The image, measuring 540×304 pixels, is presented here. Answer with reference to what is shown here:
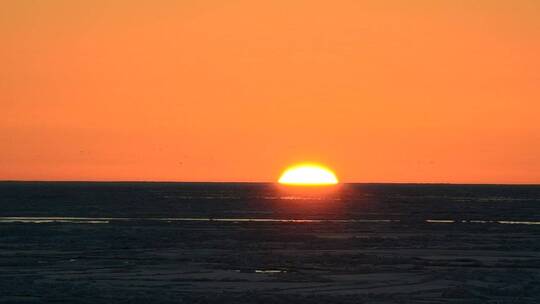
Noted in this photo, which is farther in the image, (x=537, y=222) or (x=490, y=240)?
(x=537, y=222)

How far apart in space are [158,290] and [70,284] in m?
4.25

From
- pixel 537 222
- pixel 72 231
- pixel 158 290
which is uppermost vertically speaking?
pixel 537 222

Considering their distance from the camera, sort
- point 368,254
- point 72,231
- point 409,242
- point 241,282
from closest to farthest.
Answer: point 241,282
point 368,254
point 409,242
point 72,231

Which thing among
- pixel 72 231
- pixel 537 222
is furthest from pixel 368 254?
pixel 537 222

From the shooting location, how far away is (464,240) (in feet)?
217

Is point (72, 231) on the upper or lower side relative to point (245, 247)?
upper

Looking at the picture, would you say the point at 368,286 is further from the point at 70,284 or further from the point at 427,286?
the point at 70,284

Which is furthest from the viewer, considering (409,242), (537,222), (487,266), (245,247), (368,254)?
(537,222)

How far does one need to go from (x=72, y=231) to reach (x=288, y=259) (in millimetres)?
30232

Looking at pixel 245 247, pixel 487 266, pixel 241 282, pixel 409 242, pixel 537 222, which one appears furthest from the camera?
pixel 537 222

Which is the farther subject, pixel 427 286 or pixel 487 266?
pixel 487 266

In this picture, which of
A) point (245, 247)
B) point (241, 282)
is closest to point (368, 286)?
point (241, 282)

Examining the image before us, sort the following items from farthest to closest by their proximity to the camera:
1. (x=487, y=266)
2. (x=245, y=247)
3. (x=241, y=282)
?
(x=245, y=247) → (x=487, y=266) → (x=241, y=282)

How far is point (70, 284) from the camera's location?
130ft
